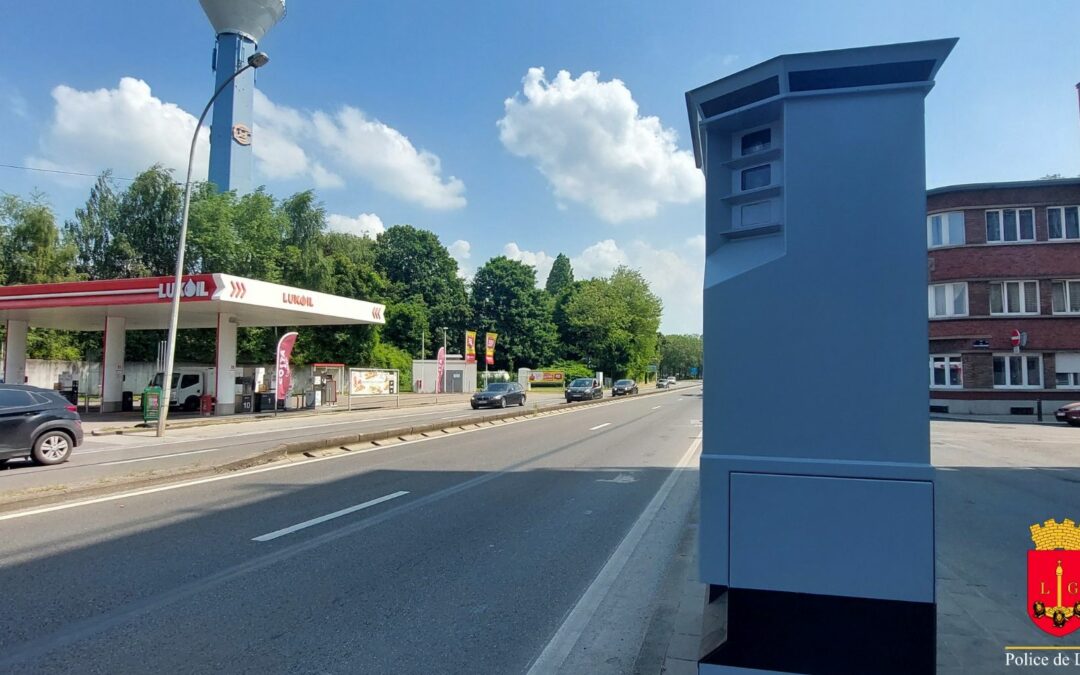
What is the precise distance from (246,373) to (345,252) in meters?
27.0

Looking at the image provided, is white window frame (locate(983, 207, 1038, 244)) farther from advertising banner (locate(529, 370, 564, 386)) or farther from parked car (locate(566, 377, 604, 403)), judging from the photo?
advertising banner (locate(529, 370, 564, 386))

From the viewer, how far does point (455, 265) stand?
84.2 meters

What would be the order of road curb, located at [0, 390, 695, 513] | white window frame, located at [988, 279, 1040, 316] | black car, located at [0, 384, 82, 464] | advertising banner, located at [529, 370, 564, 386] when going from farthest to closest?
advertising banner, located at [529, 370, 564, 386] < white window frame, located at [988, 279, 1040, 316] < black car, located at [0, 384, 82, 464] < road curb, located at [0, 390, 695, 513]

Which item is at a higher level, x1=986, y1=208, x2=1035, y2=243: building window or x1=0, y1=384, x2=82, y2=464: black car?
x1=986, y1=208, x2=1035, y2=243: building window

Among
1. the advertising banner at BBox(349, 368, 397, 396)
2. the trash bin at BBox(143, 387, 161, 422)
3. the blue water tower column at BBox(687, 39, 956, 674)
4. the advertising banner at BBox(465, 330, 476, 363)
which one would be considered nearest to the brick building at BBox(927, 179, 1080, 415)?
the advertising banner at BBox(349, 368, 397, 396)

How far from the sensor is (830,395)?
2.39 meters

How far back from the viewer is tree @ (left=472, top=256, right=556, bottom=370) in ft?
253

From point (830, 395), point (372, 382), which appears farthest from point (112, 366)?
point (830, 395)

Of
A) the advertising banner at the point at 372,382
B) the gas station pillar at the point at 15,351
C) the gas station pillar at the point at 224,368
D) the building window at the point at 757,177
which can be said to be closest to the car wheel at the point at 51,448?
the building window at the point at 757,177

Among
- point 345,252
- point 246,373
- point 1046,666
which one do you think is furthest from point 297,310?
point 345,252

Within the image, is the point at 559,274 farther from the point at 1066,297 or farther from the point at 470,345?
the point at 1066,297

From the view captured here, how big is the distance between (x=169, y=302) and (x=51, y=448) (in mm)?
13213

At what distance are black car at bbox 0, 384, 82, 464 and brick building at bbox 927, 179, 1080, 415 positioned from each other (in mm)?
35082

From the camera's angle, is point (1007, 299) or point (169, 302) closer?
point (169, 302)
